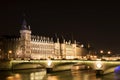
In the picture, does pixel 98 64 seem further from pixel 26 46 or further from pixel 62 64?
pixel 26 46

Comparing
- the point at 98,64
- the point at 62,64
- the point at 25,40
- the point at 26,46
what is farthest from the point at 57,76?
the point at 26,46

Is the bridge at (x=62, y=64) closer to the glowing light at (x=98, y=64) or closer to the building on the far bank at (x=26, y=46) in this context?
the glowing light at (x=98, y=64)

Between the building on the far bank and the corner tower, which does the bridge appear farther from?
the corner tower

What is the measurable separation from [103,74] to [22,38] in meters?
66.6

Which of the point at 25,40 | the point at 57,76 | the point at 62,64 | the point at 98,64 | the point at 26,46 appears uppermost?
the point at 25,40

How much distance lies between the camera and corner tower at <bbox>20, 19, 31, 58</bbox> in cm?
12181

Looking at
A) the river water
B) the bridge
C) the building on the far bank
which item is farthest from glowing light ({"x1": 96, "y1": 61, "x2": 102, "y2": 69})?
the building on the far bank

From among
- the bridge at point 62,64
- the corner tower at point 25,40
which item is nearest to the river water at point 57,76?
the bridge at point 62,64

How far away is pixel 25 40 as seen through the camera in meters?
122

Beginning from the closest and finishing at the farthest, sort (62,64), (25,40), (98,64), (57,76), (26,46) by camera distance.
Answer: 1. (57,76)
2. (98,64)
3. (62,64)
4. (25,40)
5. (26,46)

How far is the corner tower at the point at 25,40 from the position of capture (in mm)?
121812

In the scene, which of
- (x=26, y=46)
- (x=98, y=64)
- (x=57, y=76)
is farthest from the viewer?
(x=26, y=46)

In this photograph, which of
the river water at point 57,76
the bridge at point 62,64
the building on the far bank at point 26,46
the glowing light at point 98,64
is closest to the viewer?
the river water at point 57,76

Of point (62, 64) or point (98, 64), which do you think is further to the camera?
point (62, 64)
